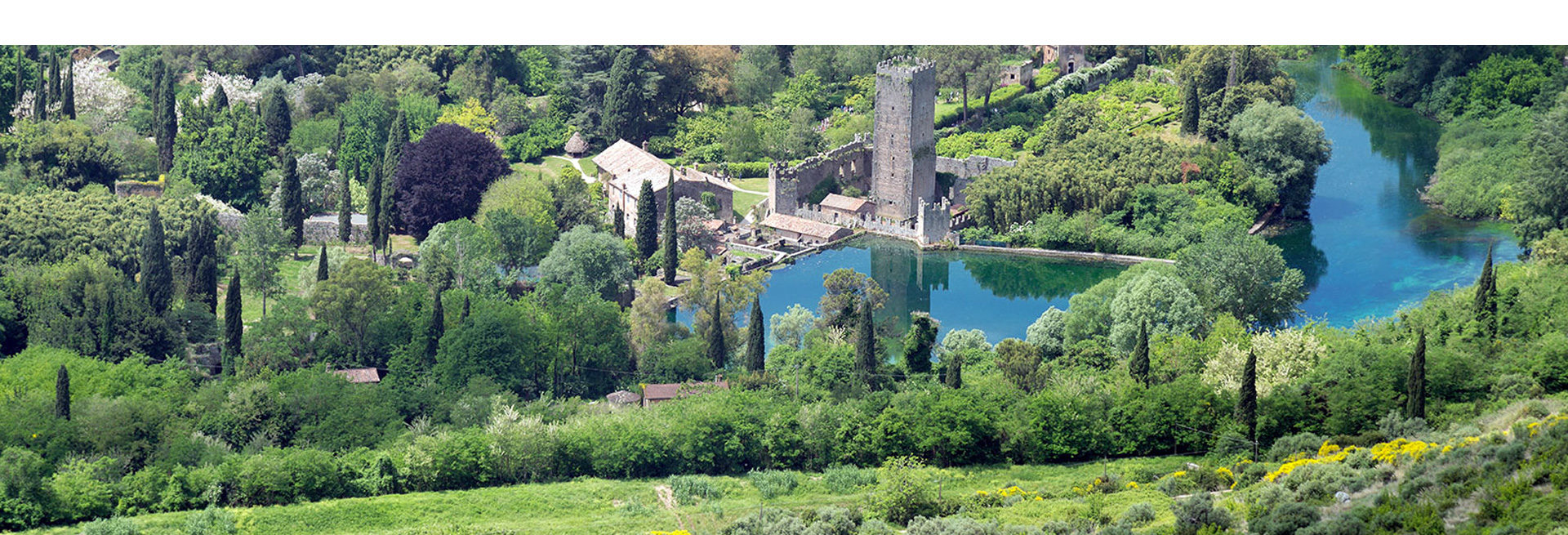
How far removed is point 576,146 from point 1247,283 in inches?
1152

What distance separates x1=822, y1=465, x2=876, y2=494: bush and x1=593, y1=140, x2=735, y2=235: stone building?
21.8m

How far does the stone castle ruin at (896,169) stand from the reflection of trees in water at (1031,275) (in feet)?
9.05

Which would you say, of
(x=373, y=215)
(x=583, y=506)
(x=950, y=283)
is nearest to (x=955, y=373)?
(x=583, y=506)

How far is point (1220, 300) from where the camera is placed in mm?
68750

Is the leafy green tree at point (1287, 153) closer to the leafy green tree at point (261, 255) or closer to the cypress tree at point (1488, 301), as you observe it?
the cypress tree at point (1488, 301)

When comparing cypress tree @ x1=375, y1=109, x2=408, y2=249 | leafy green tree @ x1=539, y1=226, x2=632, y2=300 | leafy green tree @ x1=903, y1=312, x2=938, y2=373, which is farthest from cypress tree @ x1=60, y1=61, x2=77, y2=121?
leafy green tree @ x1=903, y1=312, x2=938, y2=373

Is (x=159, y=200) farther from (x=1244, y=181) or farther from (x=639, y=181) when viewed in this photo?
(x=1244, y=181)

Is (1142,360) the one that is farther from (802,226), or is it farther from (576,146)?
(576,146)

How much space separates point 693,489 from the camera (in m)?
58.8

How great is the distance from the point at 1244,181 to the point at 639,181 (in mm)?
20281

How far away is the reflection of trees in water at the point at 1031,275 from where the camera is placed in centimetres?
7694

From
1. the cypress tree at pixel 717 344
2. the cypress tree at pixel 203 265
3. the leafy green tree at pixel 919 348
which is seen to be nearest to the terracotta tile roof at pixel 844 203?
the cypress tree at pixel 717 344

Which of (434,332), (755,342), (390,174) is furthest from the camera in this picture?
(390,174)

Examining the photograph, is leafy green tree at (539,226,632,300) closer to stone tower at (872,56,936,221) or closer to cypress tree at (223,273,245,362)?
cypress tree at (223,273,245,362)
